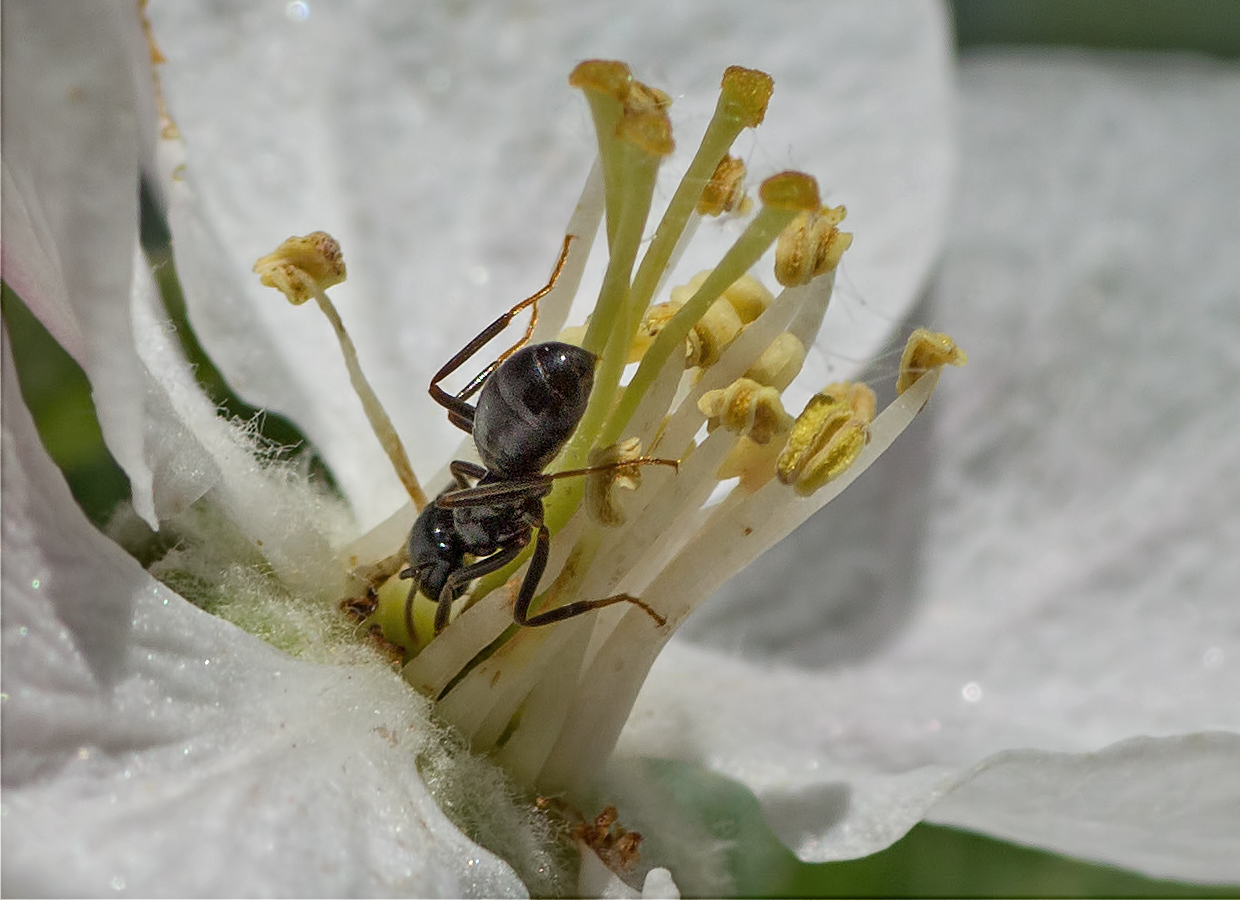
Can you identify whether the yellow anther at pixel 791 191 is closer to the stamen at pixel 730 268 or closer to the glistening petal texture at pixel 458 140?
the stamen at pixel 730 268

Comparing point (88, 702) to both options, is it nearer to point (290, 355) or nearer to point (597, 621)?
point (597, 621)

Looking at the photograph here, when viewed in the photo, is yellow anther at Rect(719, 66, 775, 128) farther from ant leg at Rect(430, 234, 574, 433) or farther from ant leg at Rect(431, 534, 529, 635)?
ant leg at Rect(431, 534, 529, 635)

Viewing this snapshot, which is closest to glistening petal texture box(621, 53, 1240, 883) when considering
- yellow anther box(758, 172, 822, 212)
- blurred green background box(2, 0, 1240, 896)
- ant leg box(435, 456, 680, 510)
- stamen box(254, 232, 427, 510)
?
blurred green background box(2, 0, 1240, 896)

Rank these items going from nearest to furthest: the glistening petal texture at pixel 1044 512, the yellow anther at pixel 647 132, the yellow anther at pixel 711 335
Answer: the yellow anther at pixel 647 132, the yellow anther at pixel 711 335, the glistening petal texture at pixel 1044 512

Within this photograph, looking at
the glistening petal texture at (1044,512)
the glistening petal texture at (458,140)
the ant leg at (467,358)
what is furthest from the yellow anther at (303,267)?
the glistening petal texture at (1044,512)

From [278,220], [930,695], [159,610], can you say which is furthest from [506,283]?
[159,610]

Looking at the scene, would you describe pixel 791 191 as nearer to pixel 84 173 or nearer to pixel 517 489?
pixel 517 489
